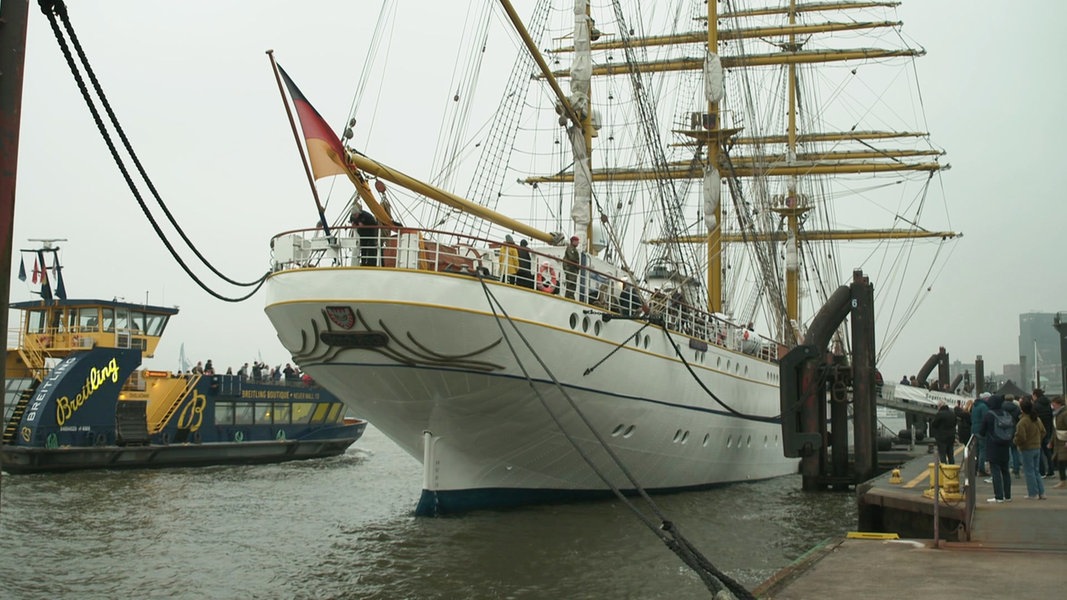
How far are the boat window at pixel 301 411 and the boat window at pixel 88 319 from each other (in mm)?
7016

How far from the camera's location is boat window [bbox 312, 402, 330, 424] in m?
36.0

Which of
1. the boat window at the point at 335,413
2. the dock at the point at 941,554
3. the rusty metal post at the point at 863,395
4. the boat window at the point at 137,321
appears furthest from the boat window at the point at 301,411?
the dock at the point at 941,554

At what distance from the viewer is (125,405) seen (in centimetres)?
2989

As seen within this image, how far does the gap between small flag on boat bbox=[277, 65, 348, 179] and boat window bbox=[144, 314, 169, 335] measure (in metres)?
19.3

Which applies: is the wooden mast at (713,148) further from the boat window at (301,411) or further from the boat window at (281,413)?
the boat window at (281,413)

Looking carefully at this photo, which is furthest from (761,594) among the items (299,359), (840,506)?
(840,506)

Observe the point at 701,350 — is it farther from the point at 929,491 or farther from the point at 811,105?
the point at 811,105

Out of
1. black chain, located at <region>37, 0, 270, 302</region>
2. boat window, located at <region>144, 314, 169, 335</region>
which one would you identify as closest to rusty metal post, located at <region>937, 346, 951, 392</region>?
boat window, located at <region>144, 314, 169, 335</region>

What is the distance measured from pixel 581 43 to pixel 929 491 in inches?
535

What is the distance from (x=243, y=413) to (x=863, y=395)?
20.3 metres

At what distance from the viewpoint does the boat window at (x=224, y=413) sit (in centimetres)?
3266

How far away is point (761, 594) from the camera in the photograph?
812cm

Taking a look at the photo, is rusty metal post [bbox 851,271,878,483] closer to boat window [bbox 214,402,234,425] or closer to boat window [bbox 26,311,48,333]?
boat window [bbox 214,402,234,425]

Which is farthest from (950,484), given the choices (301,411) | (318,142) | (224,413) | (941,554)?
(301,411)
